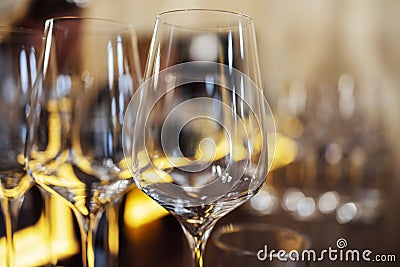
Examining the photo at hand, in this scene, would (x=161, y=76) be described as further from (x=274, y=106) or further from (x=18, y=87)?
(x=274, y=106)

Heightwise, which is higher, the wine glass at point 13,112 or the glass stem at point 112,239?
the wine glass at point 13,112

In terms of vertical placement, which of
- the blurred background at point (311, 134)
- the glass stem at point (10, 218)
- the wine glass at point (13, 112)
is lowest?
the blurred background at point (311, 134)

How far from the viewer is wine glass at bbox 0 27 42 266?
0.36 m

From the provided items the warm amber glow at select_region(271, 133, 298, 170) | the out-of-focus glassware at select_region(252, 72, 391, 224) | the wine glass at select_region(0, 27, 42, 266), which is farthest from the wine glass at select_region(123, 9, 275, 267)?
the warm amber glow at select_region(271, 133, 298, 170)

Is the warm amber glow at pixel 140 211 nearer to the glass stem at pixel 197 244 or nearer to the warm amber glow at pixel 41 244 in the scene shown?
the warm amber glow at pixel 41 244

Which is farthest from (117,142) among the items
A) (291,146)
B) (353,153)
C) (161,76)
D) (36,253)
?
(291,146)

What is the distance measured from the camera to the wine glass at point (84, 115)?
319 mm

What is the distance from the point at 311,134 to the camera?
1598 millimetres

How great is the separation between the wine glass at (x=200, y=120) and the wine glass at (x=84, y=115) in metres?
0.04

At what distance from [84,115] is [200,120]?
3.3 inches

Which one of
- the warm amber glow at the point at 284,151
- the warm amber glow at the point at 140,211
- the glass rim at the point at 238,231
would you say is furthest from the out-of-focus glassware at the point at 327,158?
the glass rim at the point at 238,231

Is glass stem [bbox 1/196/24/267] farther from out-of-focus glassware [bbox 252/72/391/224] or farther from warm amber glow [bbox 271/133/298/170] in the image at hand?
warm amber glow [bbox 271/133/298/170]

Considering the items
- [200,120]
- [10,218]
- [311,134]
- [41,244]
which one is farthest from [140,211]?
[311,134]

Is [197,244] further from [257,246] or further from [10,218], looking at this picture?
[10,218]
